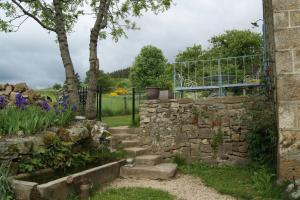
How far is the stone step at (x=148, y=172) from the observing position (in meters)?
6.98

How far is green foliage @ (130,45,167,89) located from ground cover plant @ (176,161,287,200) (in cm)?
1918

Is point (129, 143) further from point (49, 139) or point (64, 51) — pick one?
point (64, 51)

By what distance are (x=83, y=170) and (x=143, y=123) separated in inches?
113

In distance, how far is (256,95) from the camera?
7.69 m

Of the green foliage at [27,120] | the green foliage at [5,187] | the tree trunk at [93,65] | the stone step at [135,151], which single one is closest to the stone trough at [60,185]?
the green foliage at [5,187]

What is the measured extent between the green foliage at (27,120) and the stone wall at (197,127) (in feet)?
7.59

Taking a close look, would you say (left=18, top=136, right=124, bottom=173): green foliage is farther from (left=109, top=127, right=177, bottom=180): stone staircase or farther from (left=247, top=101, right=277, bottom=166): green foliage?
(left=247, top=101, right=277, bottom=166): green foliage

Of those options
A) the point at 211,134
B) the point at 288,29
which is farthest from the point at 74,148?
the point at 288,29

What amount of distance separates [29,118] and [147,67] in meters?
20.8

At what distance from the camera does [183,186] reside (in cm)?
646

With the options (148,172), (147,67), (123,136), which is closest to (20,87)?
(123,136)

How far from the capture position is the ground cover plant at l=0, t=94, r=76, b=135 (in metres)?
6.31

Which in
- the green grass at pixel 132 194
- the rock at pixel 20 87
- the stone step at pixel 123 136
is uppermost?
the rock at pixel 20 87

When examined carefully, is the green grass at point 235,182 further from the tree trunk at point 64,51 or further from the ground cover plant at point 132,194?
the tree trunk at point 64,51
